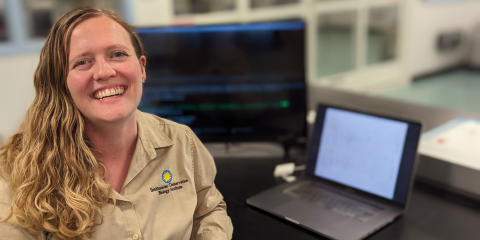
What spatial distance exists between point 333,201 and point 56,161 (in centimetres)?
77

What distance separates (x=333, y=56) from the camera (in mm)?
5012

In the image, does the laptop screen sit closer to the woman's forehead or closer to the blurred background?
the woman's forehead

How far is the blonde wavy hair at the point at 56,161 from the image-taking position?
0.87 m

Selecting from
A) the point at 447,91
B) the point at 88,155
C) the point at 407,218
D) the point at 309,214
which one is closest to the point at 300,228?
the point at 309,214

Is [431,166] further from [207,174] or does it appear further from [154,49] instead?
[154,49]

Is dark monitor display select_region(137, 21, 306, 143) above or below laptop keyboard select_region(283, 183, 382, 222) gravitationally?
above

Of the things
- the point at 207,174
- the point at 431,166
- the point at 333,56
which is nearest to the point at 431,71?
the point at 333,56

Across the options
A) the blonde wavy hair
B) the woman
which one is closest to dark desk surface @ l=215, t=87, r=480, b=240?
the woman

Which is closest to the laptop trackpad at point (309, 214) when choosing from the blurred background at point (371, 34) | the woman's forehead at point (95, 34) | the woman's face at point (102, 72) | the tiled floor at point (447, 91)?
the woman's face at point (102, 72)

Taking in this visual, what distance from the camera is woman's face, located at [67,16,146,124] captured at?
898mm

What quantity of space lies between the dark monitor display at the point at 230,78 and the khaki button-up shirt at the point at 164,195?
0.46 metres

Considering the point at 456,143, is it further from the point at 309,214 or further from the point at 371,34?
the point at 371,34

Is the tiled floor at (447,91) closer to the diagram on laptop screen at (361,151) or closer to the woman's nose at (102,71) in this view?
the diagram on laptop screen at (361,151)

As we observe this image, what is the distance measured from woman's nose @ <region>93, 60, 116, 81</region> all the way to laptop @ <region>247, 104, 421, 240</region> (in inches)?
23.8
